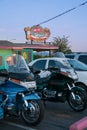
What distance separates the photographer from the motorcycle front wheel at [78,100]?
9.46 metres

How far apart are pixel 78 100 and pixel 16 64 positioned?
2.43 m

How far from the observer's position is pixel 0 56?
8.36 m

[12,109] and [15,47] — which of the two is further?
[15,47]

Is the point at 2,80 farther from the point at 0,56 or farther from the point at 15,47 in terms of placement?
the point at 15,47

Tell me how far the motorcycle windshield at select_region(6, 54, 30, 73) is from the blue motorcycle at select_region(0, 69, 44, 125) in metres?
0.44

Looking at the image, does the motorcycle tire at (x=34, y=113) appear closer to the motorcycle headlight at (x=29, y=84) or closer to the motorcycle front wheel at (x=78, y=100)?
the motorcycle headlight at (x=29, y=84)

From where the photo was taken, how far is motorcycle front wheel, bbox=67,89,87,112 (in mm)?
9461

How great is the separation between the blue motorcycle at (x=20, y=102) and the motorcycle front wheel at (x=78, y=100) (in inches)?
89.2

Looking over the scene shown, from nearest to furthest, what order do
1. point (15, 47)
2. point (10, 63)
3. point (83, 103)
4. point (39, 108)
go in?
point (39, 108)
point (10, 63)
point (83, 103)
point (15, 47)

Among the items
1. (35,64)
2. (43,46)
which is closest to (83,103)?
(35,64)

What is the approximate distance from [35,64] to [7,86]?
6429 mm

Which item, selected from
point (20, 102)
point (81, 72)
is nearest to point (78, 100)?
point (20, 102)

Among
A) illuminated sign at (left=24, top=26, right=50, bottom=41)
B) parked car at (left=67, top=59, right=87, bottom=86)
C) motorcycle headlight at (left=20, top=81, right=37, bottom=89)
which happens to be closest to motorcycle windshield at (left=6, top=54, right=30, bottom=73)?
motorcycle headlight at (left=20, top=81, right=37, bottom=89)

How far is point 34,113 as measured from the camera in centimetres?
755
